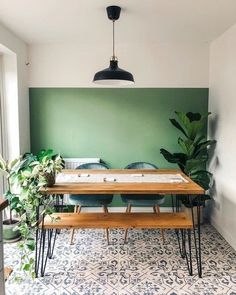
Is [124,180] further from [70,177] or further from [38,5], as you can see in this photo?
[38,5]

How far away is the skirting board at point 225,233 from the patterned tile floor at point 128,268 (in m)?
0.06

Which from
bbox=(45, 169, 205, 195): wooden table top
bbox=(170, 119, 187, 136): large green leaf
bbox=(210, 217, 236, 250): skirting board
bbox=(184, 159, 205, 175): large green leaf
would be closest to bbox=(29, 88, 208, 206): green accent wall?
bbox=(170, 119, 187, 136): large green leaf

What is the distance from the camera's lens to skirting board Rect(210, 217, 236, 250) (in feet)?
10.2

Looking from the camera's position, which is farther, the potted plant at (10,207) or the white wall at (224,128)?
the white wall at (224,128)

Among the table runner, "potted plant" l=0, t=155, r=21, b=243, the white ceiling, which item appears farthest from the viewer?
"potted plant" l=0, t=155, r=21, b=243

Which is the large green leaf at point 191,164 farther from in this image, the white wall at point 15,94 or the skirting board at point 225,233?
the white wall at point 15,94

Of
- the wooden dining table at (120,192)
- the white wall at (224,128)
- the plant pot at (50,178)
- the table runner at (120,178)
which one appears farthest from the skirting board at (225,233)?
the plant pot at (50,178)

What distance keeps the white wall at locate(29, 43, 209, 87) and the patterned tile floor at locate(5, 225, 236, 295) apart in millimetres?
2128

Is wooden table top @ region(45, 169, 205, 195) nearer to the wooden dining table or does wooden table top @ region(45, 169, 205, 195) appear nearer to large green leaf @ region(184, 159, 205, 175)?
the wooden dining table

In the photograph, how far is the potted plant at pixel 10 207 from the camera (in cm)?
301

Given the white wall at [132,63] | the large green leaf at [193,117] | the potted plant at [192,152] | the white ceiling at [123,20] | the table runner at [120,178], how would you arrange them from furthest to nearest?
the white wall at [132,63] → the large green leaf at [193,117] → the potted plant at [192,152] → the table runner at [120,178] → the white ceiling at [123,20]

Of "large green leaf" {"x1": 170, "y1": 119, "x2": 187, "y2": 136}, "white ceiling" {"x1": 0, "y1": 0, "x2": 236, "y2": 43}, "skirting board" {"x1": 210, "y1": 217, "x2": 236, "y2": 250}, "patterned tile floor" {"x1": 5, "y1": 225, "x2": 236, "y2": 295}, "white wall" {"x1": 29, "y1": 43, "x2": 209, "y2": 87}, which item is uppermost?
"white ceiling" {"x1": 0, "y1": 0, "x2": 236, "y2": 43}

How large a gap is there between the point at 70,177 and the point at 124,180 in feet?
1.92

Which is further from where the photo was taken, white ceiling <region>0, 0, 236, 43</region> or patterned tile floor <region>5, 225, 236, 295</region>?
white ceiling <region>0, 0, 236, 43</region>
